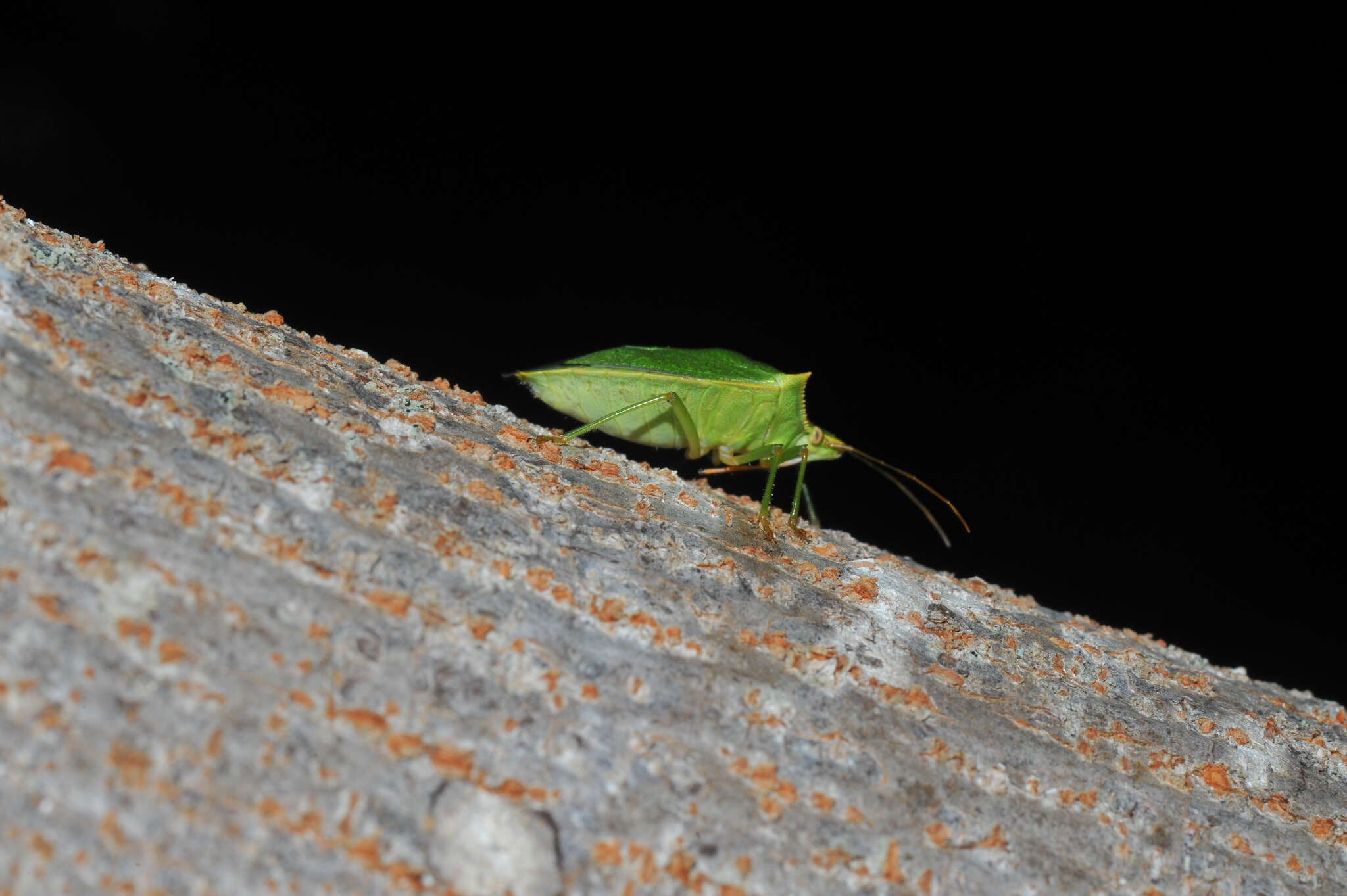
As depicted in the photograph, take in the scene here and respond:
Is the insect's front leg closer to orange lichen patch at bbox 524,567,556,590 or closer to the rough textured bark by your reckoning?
the rough textured bark

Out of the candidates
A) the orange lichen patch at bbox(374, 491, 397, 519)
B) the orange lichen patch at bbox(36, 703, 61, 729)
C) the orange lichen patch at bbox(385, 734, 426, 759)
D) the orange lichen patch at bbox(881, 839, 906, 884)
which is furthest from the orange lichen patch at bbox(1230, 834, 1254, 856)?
the orange lichen patch at bbox(36, 703, 61, 729)

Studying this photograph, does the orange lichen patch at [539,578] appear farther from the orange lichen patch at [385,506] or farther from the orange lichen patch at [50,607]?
the orange lichen patch at [50,607]

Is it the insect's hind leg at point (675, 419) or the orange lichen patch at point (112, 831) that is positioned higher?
the insect's hind leg at point (675, 419)

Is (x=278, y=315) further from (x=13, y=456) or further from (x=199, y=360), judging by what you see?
(x=13, y=456)

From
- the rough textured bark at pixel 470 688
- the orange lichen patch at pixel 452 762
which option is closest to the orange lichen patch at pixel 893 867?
the rough textured bark at pixel 470 688

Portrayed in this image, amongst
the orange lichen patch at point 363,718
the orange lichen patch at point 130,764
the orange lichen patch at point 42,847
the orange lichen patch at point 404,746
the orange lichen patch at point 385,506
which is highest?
the orange lichen patch at point 385,506

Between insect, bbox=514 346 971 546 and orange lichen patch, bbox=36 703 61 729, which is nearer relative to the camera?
orange lichen patch, bbox=36 703 61 729

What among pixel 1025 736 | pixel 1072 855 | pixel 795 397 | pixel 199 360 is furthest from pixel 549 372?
pixel 1072 855
